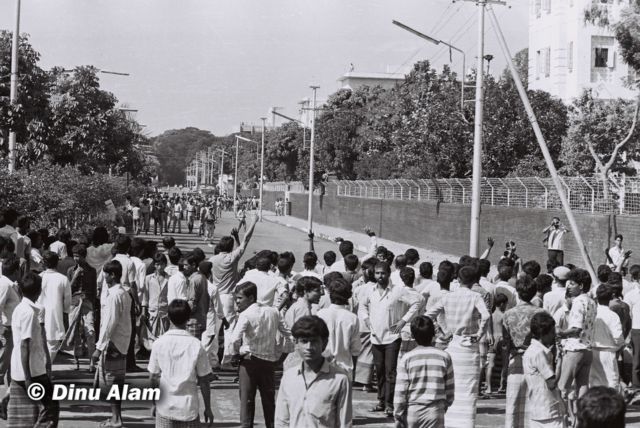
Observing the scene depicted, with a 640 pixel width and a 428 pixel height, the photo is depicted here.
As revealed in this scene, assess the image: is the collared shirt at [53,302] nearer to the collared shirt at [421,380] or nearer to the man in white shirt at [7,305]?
the man in white shirt at [7,305]

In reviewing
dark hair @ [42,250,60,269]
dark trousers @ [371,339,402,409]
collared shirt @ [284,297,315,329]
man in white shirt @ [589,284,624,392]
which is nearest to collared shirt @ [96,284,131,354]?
dark hair @ [42,250,60,269]

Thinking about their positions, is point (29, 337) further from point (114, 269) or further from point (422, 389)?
point (422, 389)

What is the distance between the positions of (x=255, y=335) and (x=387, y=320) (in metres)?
2.08

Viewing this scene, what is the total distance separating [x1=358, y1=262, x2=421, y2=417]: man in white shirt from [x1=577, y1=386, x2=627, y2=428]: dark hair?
5619mm

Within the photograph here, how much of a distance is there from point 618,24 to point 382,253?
1624cm

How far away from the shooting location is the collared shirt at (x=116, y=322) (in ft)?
30.2

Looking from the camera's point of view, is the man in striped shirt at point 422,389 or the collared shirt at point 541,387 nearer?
the man in striped shirt at point 422,389

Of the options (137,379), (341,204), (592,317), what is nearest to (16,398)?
(137,379)

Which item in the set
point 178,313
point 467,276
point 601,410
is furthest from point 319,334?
point 467,276

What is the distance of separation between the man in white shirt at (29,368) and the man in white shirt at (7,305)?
4.06 feet

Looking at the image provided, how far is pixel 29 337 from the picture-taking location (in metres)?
7.93

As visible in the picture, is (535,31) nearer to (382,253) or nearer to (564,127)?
(564,127)

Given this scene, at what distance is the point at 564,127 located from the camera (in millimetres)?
42156

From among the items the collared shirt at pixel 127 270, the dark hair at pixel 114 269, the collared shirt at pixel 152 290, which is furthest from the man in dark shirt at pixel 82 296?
the dark hair at pixel 114 269
